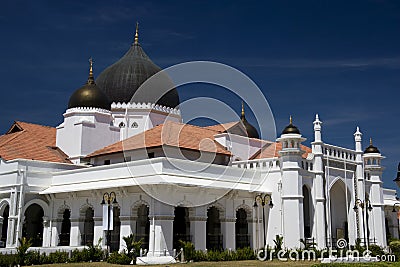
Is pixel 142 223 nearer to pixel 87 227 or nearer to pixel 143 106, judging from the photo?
pixel 87 227

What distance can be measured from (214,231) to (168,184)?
8.46 metres

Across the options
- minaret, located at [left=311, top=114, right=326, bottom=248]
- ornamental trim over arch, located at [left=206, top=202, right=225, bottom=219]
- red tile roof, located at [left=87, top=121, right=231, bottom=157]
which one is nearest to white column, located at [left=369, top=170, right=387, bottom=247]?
minaret, located at [left=311, top=114, right=326, bottom=248]

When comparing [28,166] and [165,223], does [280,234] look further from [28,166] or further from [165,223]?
[28,166]

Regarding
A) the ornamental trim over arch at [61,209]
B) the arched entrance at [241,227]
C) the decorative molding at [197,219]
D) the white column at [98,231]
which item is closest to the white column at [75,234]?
the ornamental trim over arch at [61,209]

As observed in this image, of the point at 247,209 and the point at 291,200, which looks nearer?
the point at 291,200

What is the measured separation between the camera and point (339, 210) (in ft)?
131

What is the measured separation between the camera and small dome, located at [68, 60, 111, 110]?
41281 mm

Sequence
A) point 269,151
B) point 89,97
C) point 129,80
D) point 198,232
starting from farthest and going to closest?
point 129,80 → point 89,97 → point 269,151 → point 198,232

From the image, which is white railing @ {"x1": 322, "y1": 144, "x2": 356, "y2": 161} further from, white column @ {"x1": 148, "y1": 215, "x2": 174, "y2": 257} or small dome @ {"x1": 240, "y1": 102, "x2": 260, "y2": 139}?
white column @ {"x1": 148, "y1": 215, "x2": 174, "y2": 257}

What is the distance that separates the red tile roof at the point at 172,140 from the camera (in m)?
35.4

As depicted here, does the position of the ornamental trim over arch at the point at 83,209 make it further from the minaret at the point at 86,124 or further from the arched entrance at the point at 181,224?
the minaret at the point at 86,124

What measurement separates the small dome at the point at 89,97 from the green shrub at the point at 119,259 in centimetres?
1667

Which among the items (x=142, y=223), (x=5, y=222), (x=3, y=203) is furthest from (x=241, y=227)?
(x=5, y=222)

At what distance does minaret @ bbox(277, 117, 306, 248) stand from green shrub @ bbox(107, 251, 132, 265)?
11.3 metres
